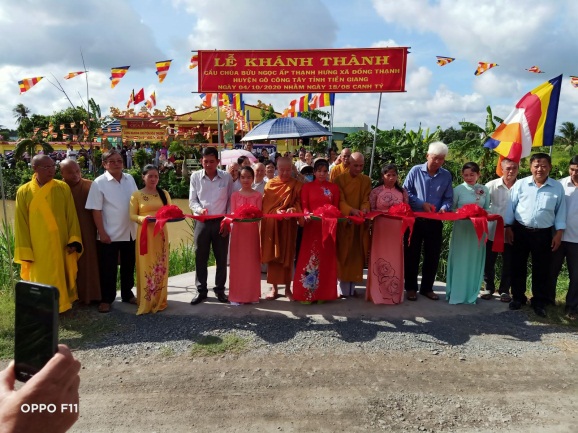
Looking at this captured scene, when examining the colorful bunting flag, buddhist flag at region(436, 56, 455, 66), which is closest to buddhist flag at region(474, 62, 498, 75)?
buddhist flag at region(436, 56, 455, 66)

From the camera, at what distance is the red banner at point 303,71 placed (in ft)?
19.6

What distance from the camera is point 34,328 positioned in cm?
108

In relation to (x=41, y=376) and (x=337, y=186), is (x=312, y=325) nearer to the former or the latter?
(x=337, y=186)

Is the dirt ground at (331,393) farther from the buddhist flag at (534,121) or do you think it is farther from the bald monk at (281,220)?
the buddhist flag at (534,121)

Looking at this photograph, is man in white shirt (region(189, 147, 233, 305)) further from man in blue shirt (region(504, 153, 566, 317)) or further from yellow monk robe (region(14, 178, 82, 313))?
man in blue shirt (region(504, 153, 566, 317))

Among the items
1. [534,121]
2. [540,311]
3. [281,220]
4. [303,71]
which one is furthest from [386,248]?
[303,71]

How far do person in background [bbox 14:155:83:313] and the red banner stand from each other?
8.97 ft

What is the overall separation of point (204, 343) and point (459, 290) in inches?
121

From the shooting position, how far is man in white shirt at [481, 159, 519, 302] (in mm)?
5242

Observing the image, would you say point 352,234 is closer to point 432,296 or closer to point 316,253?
point 316,253

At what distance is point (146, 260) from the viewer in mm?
4664

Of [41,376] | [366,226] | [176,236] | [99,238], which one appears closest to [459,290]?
[366,226]

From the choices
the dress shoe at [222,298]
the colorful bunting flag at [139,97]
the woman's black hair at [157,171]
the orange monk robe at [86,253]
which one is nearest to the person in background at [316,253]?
the dress shoe at [222,298]

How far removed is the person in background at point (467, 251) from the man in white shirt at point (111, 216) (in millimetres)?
3781
